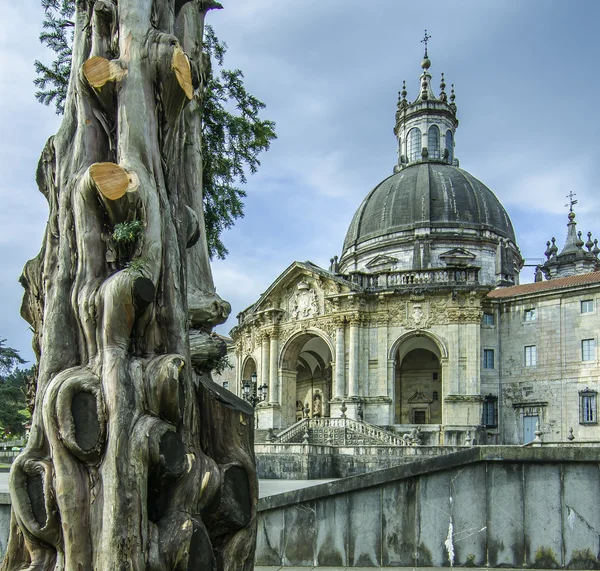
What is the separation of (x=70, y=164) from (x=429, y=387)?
123 feet

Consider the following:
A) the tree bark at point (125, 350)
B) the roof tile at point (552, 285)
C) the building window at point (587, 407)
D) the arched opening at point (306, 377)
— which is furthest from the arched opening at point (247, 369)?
the tree bark at point (125, 350)

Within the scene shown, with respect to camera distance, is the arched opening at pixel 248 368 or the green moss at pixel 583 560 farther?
the arched opening at pixel 248 368

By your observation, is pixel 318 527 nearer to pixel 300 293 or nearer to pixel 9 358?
pixel 300 293

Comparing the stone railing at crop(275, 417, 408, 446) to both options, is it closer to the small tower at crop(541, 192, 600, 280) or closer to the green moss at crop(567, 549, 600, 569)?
the green moss at crop(567, 549, 600, 569)

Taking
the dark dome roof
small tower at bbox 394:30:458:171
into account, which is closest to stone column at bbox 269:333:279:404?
the dark dome roof

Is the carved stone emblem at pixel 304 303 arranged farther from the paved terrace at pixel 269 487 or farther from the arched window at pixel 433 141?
the paved terrace at pixel 269 487

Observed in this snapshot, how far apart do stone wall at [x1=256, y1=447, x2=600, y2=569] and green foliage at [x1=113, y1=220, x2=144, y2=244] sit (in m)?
4.42

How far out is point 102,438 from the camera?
3936mm

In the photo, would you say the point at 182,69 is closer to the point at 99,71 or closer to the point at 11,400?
the point at 99,71

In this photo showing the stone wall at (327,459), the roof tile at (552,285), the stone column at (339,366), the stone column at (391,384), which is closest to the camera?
the stone wall at (327,459)

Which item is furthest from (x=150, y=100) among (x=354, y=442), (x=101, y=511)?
(x=354, y=442)

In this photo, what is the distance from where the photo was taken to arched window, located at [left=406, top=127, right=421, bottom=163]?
55.5 m

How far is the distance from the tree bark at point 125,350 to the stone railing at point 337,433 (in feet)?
82.3

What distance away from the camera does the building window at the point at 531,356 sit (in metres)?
36.7
